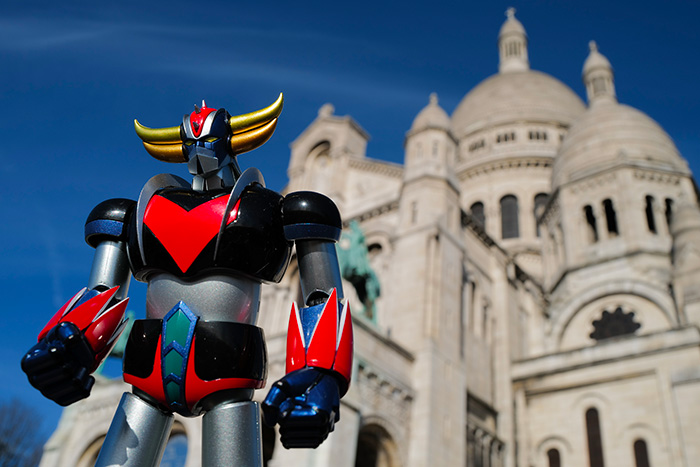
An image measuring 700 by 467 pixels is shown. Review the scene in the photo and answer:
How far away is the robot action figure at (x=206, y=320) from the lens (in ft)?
9.87

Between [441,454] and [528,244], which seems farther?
[528,244]

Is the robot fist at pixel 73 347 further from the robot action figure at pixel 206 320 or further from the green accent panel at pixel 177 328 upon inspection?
the green accent panel at pixel 177 328

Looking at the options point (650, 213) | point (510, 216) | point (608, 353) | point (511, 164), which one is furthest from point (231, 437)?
point (511, 164)

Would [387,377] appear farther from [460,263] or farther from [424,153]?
[424,153]

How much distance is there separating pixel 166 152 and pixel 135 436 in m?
1.71

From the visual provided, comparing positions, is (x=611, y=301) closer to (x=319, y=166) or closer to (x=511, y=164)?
(x=511, y=164)

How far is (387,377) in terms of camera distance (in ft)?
50.9

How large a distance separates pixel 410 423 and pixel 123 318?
45.0ft

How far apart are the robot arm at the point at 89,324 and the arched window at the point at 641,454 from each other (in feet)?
62.1

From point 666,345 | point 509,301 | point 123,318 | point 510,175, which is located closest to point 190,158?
point 123,318

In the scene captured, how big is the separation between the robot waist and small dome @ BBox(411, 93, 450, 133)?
19140mm

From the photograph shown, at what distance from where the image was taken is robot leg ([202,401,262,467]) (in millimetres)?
3090

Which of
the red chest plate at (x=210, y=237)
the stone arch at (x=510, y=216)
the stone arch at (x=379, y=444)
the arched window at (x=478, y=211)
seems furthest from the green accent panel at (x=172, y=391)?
the arched window at (x=478, y=211)

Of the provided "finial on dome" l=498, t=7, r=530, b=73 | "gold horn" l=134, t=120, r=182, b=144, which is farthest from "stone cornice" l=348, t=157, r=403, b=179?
"finial on dome" l=498, t=7, r=530, b=73
